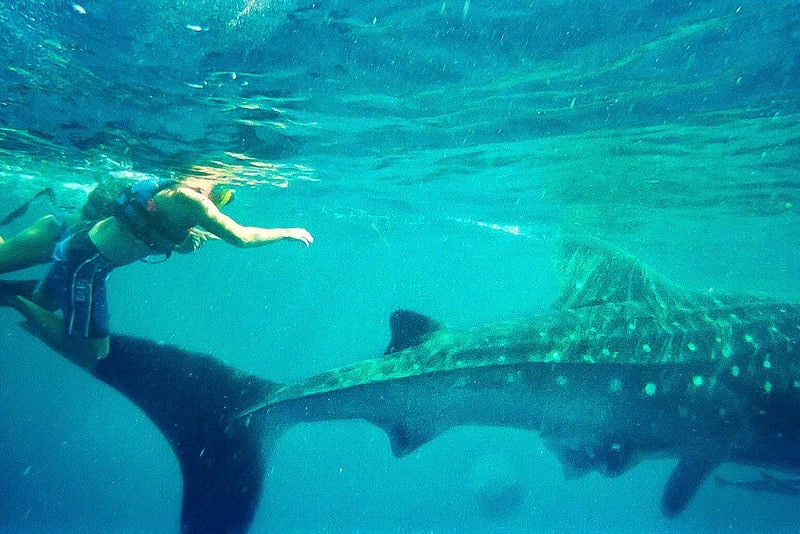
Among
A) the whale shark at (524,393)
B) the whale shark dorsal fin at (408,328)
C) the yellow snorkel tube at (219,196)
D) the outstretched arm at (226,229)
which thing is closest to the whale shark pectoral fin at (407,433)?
the whale shark at (524,393)

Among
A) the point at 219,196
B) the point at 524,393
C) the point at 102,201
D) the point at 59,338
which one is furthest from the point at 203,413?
the point at 102,201

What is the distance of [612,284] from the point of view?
265 inches

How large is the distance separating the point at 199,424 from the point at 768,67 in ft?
41.0

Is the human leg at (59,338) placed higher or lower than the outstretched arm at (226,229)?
lower

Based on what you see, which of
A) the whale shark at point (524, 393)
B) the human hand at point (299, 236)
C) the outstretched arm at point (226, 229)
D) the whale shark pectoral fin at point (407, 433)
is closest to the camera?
the whale shark at point (524, 393)

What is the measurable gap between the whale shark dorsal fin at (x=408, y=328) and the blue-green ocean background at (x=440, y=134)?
1.17 m

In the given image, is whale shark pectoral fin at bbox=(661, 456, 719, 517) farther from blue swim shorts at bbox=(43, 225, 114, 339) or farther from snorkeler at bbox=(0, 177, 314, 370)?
blue swim shorts at bbox=(43, 225, 114, 339)

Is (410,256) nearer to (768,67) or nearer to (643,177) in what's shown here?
(643,177)

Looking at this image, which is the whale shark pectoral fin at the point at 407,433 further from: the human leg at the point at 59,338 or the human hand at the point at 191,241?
the human hand at the point at 191,241

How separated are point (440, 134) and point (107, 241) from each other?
10825mm

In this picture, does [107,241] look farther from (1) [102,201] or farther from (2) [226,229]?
(2) [226,229]

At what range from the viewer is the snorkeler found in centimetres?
570

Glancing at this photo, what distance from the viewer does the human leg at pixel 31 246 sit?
626 cm

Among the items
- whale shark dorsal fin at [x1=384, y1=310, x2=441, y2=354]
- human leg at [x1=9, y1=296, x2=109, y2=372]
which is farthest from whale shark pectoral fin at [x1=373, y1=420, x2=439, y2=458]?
human leg at [x1=9, y1=296, x2=109, y2=372]
